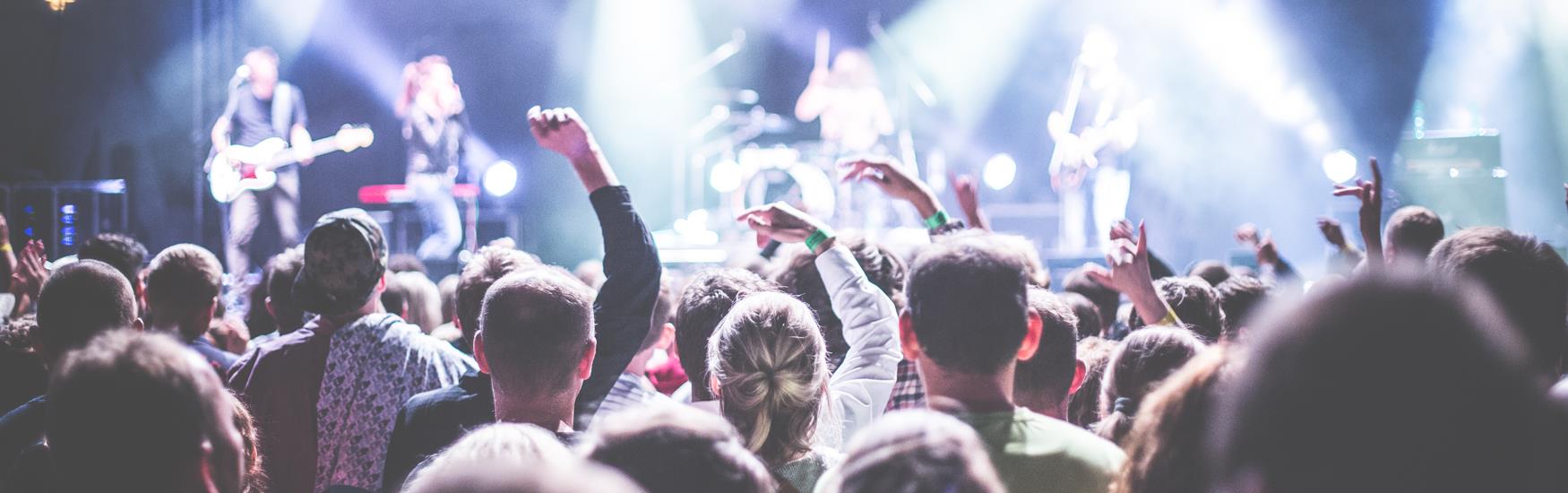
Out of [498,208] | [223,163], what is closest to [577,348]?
[223,163]

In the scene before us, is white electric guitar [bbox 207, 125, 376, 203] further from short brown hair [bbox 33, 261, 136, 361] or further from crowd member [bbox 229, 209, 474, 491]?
crowd member [bbox 229, 209, 474, 491]

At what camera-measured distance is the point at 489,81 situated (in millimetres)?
10508

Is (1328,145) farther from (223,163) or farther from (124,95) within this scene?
(124,95)

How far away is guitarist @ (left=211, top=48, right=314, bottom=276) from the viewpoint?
8367mm

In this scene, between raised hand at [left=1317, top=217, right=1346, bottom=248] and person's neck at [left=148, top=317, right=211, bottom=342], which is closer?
person's neck at [left=148, top=317, right=211, bottom=342]

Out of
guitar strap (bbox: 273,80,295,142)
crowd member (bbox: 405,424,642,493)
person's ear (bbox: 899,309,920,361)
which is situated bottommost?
crowd member (bbox: 405,424,642,493)

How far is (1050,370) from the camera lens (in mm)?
1954

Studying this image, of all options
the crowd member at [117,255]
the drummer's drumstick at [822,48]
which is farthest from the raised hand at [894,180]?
the drummer's drumstick at [822,48]

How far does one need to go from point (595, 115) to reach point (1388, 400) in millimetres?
10370

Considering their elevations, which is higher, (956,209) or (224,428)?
(956,209)

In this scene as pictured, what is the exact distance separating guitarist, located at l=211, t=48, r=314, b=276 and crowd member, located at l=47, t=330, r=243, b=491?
313 inches

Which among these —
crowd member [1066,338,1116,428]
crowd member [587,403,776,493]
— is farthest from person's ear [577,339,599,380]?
crowd member [1066,338,1116,428]

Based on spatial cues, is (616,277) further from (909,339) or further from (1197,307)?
(1197,307)

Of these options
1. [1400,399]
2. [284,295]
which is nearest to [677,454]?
[1400,399]
